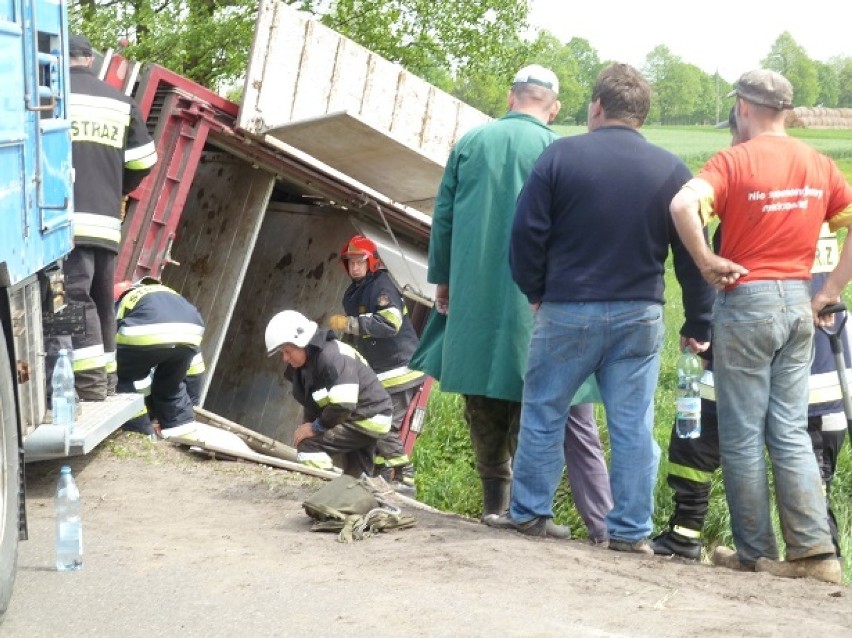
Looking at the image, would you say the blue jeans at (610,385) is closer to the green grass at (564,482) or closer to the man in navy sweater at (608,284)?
the man in navy sweater at (608,284)

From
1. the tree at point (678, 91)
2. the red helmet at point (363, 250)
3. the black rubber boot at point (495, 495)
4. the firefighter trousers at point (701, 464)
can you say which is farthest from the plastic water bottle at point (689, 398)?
the tree at point (678, 91)

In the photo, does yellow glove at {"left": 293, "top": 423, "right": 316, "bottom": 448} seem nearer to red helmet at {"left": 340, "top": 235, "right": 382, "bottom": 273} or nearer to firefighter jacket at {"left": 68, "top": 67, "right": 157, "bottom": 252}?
red helmet at {"left": 340, "top": 235, "right": 382, "bottom": 273}

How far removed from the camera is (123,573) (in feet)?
16.3

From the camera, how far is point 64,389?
6121 millimetres

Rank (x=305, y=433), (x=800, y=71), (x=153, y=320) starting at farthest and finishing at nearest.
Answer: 1. (x=800, y=71)
2. (x=305, y=433)
3. (x=153, y=320)

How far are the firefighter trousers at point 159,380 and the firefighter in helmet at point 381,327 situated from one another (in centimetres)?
187

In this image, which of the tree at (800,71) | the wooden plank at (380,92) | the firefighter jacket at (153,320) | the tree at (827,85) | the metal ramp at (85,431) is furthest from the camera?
the tree at (827,85)

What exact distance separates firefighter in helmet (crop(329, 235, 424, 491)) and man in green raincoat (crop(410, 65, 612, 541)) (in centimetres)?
379

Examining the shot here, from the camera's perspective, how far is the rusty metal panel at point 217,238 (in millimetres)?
10320

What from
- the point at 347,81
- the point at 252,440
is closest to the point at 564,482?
the point at 252,440

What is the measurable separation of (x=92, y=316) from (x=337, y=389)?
86.2 inches

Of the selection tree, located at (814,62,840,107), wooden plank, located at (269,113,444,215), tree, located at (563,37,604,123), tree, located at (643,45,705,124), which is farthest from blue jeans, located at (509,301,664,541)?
tree, located at (814,62,840,107)

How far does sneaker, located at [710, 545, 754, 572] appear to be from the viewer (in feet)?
18.7

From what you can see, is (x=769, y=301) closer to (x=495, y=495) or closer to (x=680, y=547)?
(x=680, y=547)
